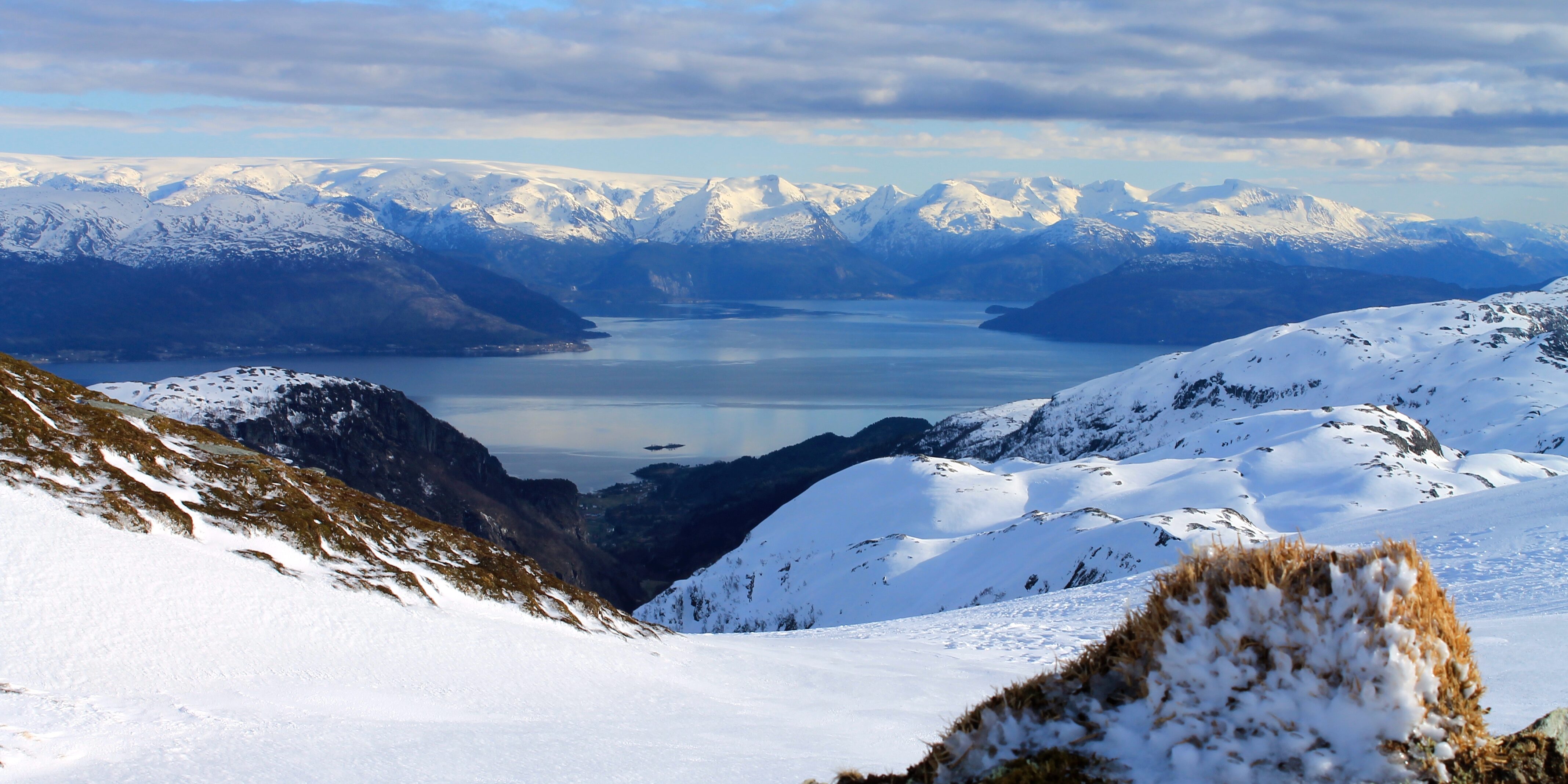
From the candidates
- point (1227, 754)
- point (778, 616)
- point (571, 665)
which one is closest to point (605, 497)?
point (778, 616)

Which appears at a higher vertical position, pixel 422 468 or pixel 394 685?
pixel 394 685

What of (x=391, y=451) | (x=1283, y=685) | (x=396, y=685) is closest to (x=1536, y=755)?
(x=1283, y=685)

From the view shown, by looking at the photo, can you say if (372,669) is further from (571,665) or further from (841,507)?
(841,507)

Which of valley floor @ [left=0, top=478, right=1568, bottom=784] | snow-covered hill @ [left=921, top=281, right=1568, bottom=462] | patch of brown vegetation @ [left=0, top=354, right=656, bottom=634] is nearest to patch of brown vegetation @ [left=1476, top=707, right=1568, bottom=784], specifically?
valley floor @ [left=0, top=478, right=1568, bottom=784]

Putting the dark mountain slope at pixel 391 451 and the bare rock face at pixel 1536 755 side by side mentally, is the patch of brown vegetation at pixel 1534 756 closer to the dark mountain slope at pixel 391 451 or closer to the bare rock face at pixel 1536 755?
the bare rock face at pixel 1536 755

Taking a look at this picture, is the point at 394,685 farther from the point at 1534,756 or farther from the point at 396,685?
the point at 1534,756

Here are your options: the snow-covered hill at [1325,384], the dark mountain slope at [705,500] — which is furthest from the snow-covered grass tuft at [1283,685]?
the snow-covered hill at [1325,384]

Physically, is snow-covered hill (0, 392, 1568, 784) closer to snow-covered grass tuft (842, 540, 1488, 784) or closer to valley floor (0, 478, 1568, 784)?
valley floor (0, 478, 1568, 784)
